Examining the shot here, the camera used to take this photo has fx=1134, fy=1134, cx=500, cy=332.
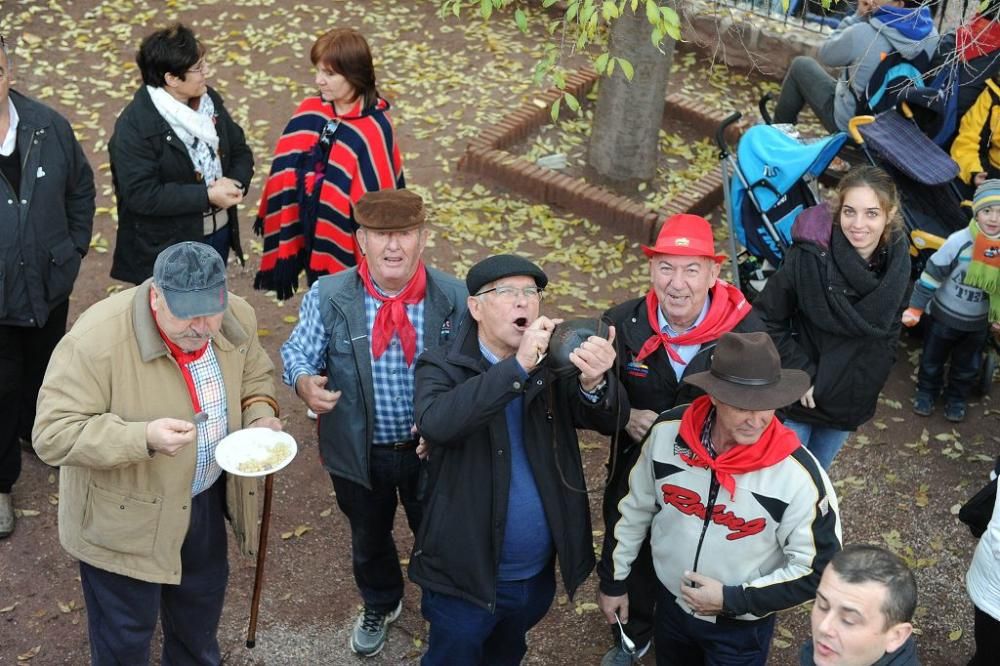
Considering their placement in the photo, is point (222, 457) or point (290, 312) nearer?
point (222, 457)

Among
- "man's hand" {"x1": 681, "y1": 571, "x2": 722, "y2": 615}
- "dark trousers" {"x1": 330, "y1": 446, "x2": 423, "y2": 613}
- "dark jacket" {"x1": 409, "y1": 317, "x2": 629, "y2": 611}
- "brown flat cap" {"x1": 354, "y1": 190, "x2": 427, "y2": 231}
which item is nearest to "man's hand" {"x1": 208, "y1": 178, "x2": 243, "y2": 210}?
"brown flat cap" {"x1": 354, "y1": 190, "x2": 427, "y2": 231}

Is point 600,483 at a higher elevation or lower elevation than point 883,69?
lower

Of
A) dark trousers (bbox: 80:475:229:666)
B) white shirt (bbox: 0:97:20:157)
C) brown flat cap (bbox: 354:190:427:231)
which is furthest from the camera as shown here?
white shirt (bbox: 0:97:20:157)

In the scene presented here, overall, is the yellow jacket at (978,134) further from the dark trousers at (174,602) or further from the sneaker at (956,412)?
the dark trousers at (174,602)

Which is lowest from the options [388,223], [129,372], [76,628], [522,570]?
[76,628]

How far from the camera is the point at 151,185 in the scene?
18.9 feet

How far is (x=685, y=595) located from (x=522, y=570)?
607 millimetres

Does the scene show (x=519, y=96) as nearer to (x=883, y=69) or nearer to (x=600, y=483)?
(x=883, y=69)

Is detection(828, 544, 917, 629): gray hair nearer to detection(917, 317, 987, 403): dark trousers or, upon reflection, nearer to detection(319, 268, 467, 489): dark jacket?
detection(319, 268, 467, 489): dark jacket

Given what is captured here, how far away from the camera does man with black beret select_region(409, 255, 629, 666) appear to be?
13.1 ft

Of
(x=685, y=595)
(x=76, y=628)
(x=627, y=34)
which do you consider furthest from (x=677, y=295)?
(x=627, y=34)

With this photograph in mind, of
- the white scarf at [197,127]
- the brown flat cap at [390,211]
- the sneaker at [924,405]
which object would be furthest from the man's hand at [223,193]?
the sneaker at [924,405]

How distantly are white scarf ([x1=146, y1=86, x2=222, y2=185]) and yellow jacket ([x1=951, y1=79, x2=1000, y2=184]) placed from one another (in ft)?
15.2

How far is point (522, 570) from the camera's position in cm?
423
